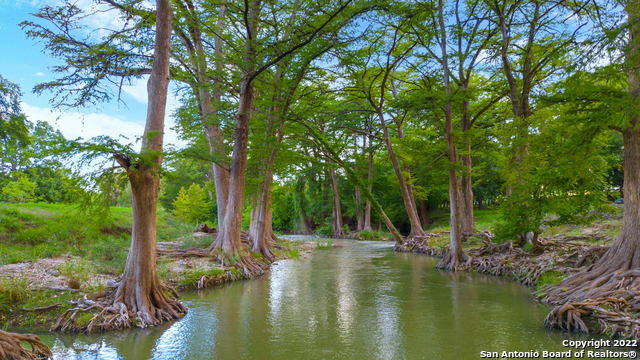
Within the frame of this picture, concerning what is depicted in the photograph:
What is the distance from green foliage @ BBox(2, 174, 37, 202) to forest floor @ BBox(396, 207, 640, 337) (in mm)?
31442

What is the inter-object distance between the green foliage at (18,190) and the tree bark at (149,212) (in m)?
29.5

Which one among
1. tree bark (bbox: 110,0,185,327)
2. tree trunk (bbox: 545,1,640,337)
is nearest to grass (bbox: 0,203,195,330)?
tree bark (bbox: 110,0,185,327)

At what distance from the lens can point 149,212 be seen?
7988 millimetres

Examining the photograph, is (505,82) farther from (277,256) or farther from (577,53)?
(277,256)

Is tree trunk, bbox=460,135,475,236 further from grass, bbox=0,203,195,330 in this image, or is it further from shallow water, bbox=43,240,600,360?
grass, bbox=0,203,195,330

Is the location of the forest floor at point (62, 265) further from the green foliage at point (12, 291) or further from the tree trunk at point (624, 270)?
the tree trunk at point (624, 270)

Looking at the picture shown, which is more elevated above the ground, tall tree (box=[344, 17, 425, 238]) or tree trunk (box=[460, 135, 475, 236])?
tall tree (box=[344, 17, 425, 238])

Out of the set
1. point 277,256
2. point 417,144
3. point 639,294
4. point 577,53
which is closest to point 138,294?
point 639,294

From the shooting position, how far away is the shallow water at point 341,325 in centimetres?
617

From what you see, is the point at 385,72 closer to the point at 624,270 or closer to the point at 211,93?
the point at 211,93

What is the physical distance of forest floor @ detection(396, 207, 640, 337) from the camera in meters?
9.76

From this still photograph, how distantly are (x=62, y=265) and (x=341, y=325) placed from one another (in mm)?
7461

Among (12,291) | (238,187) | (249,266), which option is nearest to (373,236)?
(249,266)

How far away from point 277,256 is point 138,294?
11826mm
